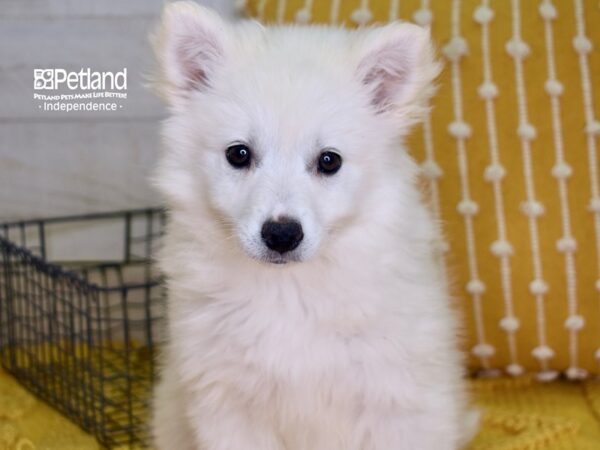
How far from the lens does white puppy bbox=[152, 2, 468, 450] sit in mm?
1711

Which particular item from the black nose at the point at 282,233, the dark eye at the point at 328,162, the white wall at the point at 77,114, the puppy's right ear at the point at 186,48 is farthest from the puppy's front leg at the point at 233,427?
the white wall at the point at 77,114

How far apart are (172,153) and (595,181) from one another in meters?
1.02

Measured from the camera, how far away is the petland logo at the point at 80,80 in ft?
9.00

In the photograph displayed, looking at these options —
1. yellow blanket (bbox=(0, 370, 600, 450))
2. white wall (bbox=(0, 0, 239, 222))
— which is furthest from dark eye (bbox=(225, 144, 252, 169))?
white wall (bbox=(0, 0, 239, 222))

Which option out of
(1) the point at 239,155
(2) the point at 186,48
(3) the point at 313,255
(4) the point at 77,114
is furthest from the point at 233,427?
(4) the point at 77,114

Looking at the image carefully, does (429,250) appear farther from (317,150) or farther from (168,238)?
(168,238)

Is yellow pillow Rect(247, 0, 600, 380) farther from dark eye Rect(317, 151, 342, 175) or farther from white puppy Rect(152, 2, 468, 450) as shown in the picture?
dark eye Rect(317, 151, 342, 175)

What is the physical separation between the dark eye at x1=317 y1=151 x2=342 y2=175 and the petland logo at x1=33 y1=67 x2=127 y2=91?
1190 millimetres

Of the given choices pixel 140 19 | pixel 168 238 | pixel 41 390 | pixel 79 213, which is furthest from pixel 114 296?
pixel 168 238

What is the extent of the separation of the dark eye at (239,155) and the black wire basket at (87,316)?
1.62 ft

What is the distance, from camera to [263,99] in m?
1.70

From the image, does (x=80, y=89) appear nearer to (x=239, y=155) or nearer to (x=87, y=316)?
(x=87, y=316)

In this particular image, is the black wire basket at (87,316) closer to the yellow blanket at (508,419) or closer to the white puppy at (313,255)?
the yellow blanket at (508,419)

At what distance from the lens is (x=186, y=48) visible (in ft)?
5.86
